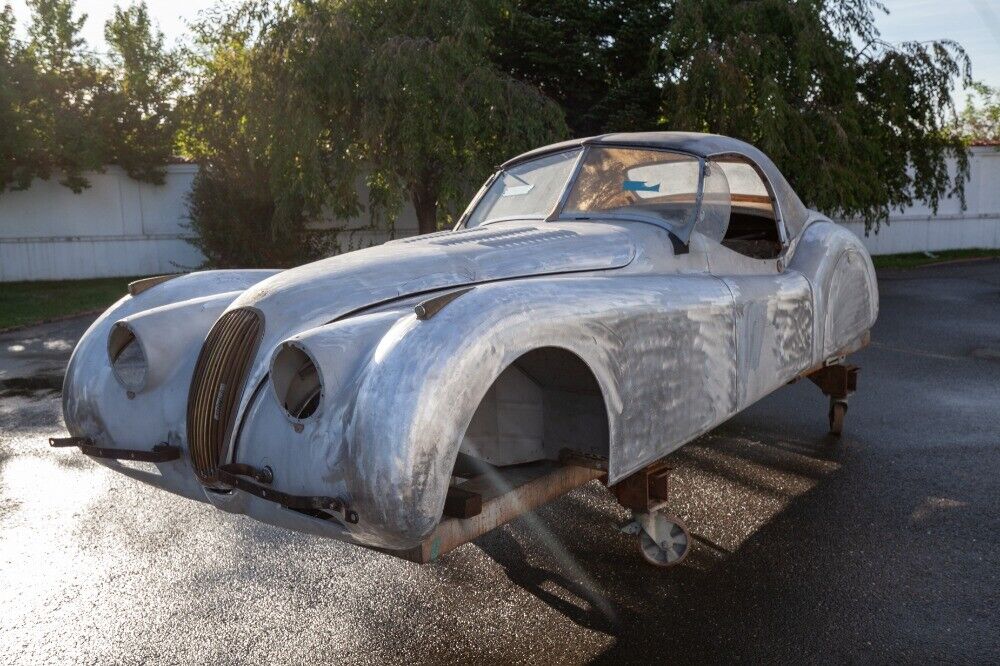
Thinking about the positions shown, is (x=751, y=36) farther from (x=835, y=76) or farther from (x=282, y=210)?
(x=282, y=210)

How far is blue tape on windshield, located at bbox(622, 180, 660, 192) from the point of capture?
4.24 m

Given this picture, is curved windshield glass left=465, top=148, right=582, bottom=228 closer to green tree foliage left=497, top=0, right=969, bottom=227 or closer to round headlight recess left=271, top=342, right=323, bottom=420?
round headlight recess left=271, top=342, right=323, bottom=420

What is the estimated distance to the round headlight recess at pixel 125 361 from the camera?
11.1 ft

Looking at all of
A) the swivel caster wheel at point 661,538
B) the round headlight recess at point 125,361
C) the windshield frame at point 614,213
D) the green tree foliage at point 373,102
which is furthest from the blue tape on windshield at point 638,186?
the green tree foliage at point 373,102

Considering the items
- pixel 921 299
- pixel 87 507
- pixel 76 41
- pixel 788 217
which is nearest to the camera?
pixel 87 507

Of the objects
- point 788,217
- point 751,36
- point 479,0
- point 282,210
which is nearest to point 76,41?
point 282,210

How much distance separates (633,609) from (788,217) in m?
2.72

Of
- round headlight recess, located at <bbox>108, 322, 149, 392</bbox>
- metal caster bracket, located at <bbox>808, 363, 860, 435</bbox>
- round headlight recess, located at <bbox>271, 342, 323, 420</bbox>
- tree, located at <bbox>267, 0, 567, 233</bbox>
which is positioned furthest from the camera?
tree, located at <bbox>267, 0, 567, 233</bbox>

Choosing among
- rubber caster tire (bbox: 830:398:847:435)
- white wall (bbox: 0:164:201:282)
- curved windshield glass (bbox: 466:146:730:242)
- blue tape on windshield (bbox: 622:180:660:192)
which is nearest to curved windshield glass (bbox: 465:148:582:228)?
curved windshield glass (bbox: 466:146:730:242)

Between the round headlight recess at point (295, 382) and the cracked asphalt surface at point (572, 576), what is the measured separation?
938 mm

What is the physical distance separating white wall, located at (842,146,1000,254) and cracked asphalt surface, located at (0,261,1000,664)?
1793 centimetres

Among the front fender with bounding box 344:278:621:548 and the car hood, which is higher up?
the car hood

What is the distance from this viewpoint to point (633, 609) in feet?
11.1

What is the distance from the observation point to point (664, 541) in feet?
12.4
